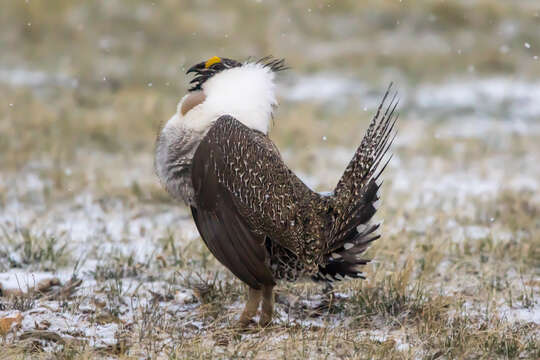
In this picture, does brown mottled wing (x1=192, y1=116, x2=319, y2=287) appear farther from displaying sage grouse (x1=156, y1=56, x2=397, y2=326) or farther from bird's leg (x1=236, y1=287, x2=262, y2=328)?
bird's leg (x1=236, y1=287, x2=262, y2=328)

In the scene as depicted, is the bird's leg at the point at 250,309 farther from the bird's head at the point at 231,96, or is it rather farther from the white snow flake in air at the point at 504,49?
the white snow flake in air at the point at 504,49

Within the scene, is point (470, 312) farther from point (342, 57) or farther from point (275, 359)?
point (342, 57)

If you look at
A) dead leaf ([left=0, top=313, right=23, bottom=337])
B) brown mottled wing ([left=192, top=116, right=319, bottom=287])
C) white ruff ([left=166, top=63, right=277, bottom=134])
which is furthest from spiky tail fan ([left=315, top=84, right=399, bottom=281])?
dead leaf ([left=0, top=313, right=23, bottom=337])

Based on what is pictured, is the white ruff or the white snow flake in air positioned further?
the white snow flake in air

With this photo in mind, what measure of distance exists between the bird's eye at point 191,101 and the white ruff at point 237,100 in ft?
0.07

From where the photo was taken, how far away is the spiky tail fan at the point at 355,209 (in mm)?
2904

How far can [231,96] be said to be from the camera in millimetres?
2863

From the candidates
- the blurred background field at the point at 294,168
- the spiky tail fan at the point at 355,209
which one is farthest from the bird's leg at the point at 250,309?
the spiky tail fan at the point at 355,209

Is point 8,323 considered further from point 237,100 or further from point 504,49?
point 504,49

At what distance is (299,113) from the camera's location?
857 cm

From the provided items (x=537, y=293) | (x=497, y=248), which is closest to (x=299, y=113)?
(x=497, y=248)

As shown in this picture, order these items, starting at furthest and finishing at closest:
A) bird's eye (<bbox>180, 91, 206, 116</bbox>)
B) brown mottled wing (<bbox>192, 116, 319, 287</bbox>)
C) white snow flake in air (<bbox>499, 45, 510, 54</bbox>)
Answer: white snow flake in air (<bbox>499, 45, 510, 54</bbox>) → bird's eye (<bbox>180, 91, 206, 116</bbox>) → brown mottled wing (<bbox>192, 116, 319, 287</bbox>)

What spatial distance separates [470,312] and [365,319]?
55cm

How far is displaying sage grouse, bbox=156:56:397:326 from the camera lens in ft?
9.06
